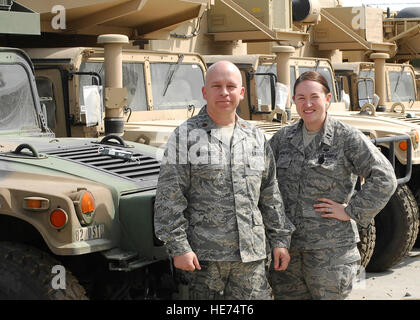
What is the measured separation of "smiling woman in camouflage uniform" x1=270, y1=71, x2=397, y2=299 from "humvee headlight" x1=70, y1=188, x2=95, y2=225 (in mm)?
831

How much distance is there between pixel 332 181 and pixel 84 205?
3.45ft

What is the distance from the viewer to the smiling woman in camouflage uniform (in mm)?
3367

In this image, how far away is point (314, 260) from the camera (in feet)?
11.2

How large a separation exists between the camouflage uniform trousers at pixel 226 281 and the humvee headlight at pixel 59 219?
533 millimetres

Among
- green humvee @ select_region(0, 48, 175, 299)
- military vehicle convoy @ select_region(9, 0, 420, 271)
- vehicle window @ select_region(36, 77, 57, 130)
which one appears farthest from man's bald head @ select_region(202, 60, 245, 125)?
vehicle window @ select_region(36, 77, 57, 130)

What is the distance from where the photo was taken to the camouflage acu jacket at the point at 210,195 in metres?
3.06

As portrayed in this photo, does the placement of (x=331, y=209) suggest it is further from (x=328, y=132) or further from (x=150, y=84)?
(x=150, y=84)

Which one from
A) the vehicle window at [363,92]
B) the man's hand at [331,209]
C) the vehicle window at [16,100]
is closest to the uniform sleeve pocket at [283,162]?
the man's hand at [331,209]

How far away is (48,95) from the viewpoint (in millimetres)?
5480

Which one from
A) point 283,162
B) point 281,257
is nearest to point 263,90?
point 283,162

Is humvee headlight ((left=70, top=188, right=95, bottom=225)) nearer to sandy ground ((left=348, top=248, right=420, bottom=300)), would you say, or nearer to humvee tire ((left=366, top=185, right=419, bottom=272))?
sandy ground ((left=348, top=248, right=420, bottom=300))

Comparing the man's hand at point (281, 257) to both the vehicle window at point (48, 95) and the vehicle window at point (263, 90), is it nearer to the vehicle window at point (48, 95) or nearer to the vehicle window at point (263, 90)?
the vehicle window at point (48, 95)

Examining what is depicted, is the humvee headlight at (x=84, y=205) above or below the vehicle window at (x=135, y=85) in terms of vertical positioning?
below

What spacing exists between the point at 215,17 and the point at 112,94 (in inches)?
194
